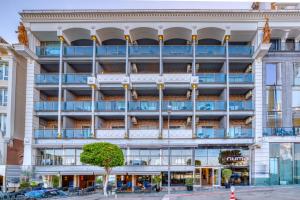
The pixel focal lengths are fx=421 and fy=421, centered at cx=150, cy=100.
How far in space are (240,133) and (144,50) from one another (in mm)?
14199

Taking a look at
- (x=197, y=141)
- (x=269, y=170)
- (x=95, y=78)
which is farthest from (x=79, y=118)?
(x=269, y=170)

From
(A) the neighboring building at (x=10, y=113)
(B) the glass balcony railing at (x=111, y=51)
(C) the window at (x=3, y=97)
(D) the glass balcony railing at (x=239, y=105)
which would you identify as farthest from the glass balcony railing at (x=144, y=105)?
(C) the window at (x=3, y=97)

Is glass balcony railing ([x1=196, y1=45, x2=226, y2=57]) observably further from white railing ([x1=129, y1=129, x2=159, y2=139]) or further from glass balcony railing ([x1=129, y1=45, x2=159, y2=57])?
white railing ([x1=129, y1=129, x2=159, y2=139])

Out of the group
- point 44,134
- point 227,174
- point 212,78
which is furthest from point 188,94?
point 44,134

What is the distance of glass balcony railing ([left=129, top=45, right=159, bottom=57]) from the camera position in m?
47.5

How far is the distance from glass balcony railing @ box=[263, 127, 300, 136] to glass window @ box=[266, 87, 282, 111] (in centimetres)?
222

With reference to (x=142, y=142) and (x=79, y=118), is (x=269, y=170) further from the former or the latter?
(x=79, y=118)

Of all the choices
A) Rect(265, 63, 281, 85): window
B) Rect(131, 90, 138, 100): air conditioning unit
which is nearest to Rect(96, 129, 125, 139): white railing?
Rect(131, 90, 138, 100): air conditioning unit

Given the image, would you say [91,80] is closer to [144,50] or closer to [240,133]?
[144,50]

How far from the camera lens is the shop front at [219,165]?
1870 inches

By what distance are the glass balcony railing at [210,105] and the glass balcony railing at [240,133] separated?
2.77m

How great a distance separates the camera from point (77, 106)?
47.3m

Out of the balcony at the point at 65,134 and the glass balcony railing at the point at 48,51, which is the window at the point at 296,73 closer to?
the balcony at the point at 65,134

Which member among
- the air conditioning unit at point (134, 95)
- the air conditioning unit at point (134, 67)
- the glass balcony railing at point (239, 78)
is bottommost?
the air conditioning unit at point (134, 95)
